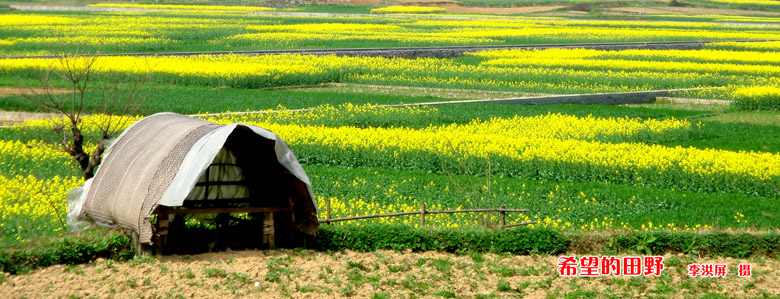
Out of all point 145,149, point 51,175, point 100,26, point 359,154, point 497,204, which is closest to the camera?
point 145,149

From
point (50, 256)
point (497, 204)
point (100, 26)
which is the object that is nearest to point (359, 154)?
point (497, 204)

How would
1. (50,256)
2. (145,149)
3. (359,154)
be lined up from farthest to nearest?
(359,154) < (145,149) < (50,256)

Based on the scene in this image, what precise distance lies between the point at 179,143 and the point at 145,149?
2.13 feet

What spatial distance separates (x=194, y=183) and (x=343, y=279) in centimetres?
203

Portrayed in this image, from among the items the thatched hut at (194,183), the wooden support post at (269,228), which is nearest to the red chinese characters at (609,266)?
the thatched hut at (194,183)

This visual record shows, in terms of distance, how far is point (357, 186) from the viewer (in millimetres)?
17062

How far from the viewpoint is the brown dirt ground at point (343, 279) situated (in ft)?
33.3

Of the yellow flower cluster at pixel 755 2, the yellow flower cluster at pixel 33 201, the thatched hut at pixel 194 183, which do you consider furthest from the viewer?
the yellow flower cluster at pixel 755 2

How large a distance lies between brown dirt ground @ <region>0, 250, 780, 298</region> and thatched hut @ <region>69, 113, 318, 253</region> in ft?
1.88

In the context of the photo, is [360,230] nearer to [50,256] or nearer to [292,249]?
[292,249]

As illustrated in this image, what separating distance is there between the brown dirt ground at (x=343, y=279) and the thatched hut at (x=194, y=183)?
1.88ft

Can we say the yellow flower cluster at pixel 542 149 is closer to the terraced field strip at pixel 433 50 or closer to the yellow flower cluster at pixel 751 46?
the terraced field strip at pixel 433 50

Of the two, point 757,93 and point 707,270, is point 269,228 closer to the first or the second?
point 707,270

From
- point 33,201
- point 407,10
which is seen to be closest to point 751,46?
point 33,201
